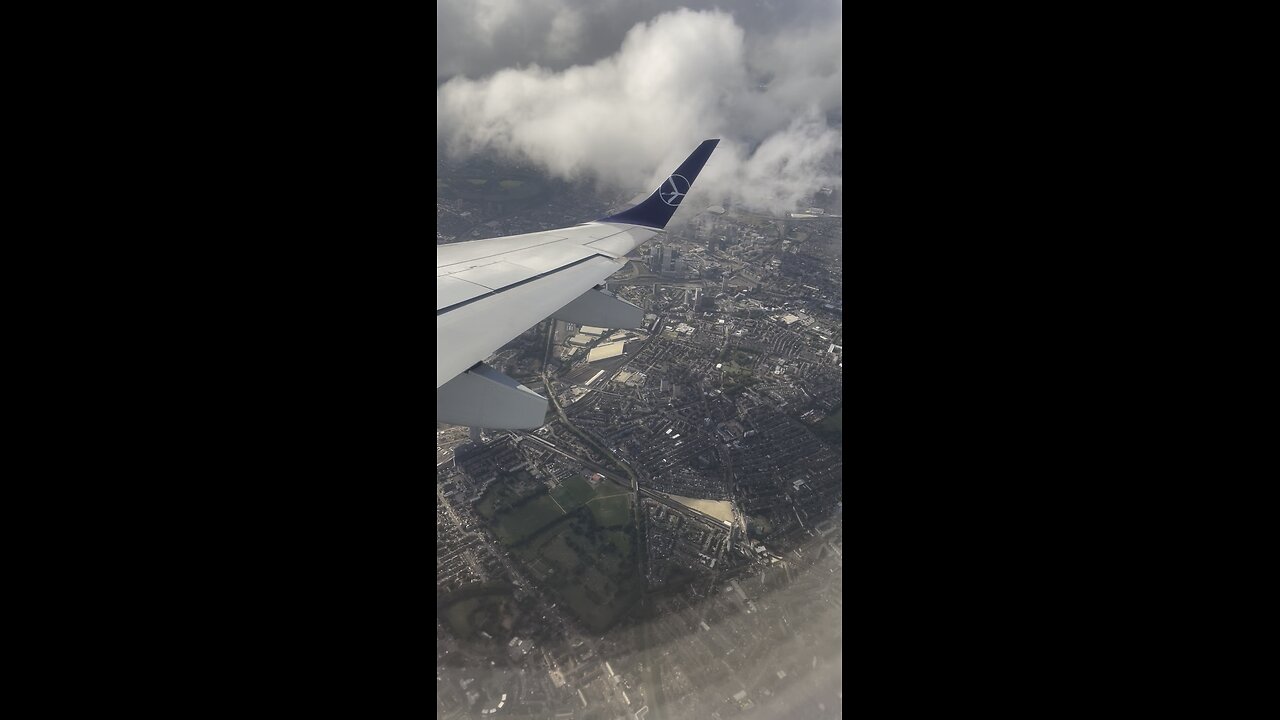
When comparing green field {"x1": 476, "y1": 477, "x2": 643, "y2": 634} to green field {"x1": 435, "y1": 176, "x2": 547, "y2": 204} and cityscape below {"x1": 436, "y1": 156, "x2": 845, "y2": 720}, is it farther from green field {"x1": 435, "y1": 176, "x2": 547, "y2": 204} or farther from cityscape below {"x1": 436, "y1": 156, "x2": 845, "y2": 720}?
green field {"x1": 435, "y1": 176, "x2": 547, "y2": 204}

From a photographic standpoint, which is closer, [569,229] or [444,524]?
[569,229]

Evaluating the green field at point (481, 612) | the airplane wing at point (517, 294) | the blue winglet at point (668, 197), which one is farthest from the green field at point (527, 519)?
the blue winglet at point (668, 197)
